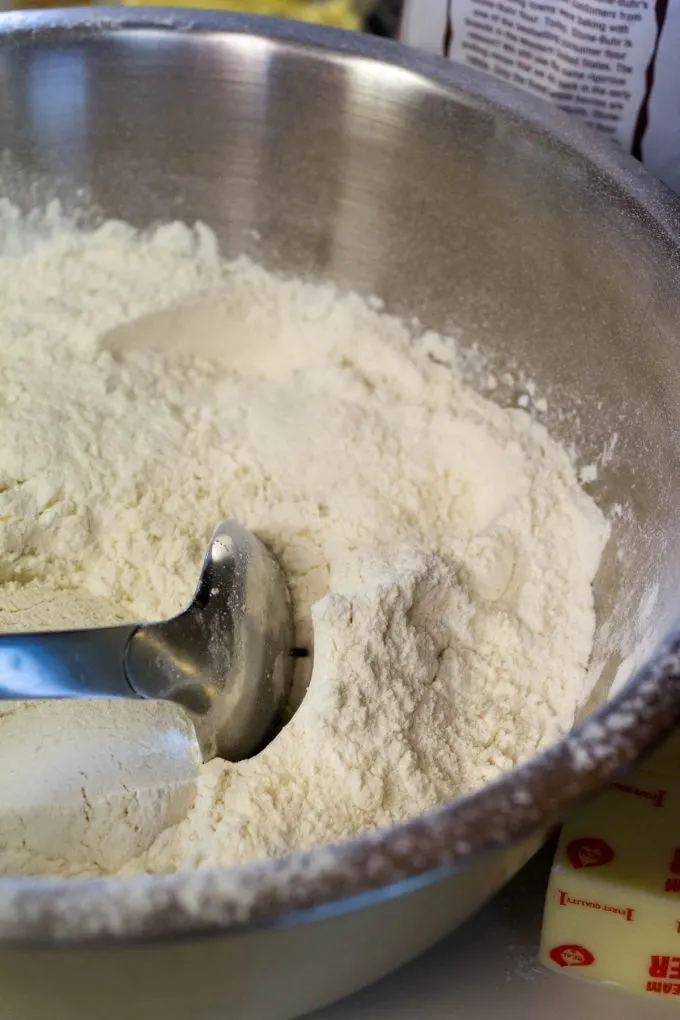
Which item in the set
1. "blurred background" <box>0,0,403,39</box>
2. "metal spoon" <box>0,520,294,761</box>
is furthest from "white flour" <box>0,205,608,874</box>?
"blurred background" <box>0,0,403,39</box>

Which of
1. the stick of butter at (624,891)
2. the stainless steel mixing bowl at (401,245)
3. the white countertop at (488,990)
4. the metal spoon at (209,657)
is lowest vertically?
the white countertop at (488,990)

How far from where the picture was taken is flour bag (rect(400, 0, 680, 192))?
0.74 m

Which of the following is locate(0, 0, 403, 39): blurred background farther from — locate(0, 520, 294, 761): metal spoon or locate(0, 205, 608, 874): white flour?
locate(0, 520, 294, 761): metal spoon

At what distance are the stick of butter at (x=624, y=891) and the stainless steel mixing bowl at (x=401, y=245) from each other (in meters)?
0.08

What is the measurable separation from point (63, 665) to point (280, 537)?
21 centimetres

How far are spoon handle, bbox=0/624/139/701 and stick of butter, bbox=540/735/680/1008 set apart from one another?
260 millimetres

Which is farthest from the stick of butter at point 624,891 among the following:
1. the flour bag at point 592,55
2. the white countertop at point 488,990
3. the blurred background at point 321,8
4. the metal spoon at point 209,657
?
the blurred background at point 321,8

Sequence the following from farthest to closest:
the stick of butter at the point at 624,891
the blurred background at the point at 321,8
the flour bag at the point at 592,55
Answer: the blurred background at the point at 321,8 < the flour bag at the point at 592,55 < the stick of butter at the point at 624,891

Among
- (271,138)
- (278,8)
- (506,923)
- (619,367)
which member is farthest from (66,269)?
(506,923)

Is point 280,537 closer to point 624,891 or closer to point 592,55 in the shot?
point 624,891

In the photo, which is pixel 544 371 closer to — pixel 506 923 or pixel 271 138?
pixel 271 138

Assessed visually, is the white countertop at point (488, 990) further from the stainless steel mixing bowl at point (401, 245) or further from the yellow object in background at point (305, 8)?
the yellow object in background at point (305, 8)

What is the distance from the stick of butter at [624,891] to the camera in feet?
1.72

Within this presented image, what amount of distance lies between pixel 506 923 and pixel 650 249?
0.42 meters
